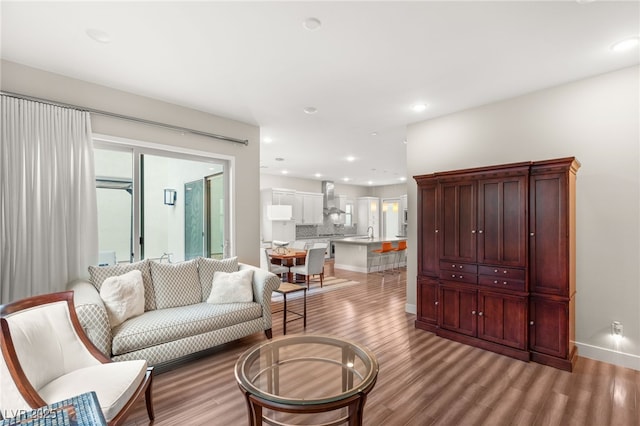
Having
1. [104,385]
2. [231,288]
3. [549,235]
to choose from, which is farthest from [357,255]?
[104,385]

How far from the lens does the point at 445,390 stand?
2.49 metres

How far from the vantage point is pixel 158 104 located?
3.67 m

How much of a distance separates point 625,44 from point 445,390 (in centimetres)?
328

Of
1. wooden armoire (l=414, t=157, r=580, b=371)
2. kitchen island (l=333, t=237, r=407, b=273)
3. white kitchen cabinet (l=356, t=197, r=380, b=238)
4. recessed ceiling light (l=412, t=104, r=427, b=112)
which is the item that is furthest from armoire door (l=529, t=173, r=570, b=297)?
→ white kitchen cabinet (l=356, t=197, r=380, b=238)

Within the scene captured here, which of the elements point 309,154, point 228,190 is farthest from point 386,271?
point 228,190

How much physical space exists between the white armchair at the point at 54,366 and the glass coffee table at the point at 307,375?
66 cm

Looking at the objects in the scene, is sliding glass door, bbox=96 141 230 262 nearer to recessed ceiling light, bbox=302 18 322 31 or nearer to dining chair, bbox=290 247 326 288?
dining chair, bbox=290 247 326 288

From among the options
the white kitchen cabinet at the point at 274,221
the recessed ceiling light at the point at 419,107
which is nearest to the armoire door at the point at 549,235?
the recessed ceiling light at the point at 419,107

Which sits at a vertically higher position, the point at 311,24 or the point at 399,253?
the point at 311,24

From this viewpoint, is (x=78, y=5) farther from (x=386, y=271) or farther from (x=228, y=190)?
(x=386, y=271)

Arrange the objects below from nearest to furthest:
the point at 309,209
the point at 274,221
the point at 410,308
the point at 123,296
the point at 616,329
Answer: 1. the point at 123,296
2. the point at 616,329
3. the point at 410,308
4. the point at 274,221
5. the point at 309,209

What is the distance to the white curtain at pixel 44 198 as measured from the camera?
8.73ft

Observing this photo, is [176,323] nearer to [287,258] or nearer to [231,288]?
[231,288]

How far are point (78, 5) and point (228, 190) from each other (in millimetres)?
2654
